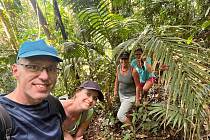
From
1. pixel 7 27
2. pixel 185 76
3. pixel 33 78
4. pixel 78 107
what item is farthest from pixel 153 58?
pixel 7 27

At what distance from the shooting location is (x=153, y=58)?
107 inches

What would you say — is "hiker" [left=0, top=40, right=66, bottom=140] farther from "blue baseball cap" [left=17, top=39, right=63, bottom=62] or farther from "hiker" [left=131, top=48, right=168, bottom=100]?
"hiker" [left=131, top=48, right=168, bottom=100]

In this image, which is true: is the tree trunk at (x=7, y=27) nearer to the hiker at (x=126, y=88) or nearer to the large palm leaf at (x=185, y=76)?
the hiker at (x=126, y=88)

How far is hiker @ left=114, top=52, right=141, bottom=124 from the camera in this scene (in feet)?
13.7

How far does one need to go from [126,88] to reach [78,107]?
7.83 ft

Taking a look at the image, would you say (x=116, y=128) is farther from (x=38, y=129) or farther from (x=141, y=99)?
(x=38, y=129)

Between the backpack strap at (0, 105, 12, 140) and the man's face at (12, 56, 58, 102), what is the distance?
201 mm

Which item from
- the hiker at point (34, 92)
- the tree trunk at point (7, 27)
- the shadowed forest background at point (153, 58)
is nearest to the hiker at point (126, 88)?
the shadowed forest background at point (153, 58)

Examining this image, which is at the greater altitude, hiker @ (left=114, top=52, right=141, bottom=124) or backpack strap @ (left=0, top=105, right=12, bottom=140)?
backpack strap @ (left=0, top=105, right=12, bottom=140)

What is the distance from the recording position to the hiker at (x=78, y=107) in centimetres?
206

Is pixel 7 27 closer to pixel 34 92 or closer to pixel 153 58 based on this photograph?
pixel 153 58

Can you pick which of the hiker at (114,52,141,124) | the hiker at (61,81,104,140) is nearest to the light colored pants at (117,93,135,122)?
the hiker at (114,52,141,124)

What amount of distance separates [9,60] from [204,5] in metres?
3.59

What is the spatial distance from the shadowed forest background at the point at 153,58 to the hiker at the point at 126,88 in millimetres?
149
